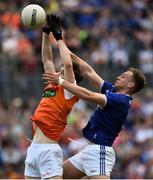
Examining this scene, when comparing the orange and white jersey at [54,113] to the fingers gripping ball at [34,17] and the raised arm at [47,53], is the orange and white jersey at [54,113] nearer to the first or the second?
the raised arm at [47,53]

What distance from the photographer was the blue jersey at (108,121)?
36.8 feet

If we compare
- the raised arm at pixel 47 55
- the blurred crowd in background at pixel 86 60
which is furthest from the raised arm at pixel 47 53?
the blurred crowd in background at pixel 86 60

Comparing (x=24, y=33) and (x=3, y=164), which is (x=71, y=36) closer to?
(x=24, y=33)

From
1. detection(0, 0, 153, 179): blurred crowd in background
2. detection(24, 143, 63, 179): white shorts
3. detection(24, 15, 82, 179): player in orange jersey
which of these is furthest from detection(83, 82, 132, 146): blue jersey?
detection(0, 0, 153, 179): blurred crowd in background

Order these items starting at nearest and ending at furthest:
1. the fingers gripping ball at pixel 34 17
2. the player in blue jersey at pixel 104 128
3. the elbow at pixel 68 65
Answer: the elbow at pixel 68 65 → the player in blue jersey at pixel 104 128 → the fingers gripping ball at pixel 34 17

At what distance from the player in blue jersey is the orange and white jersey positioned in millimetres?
340

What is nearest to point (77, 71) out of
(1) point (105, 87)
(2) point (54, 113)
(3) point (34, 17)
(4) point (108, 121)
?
(1) point (105, 87)

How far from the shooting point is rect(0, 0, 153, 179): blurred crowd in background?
17.4 m

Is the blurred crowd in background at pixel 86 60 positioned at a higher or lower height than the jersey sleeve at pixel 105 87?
lower

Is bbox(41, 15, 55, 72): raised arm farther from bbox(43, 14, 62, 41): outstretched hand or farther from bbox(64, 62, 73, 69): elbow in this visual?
bbox(64, 62, 73, 69): elbow

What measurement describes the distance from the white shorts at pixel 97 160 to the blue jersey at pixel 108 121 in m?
0.09

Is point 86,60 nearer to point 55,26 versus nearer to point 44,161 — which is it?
point 55,26

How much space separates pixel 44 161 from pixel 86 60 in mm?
8185

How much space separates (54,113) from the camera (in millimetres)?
11219
